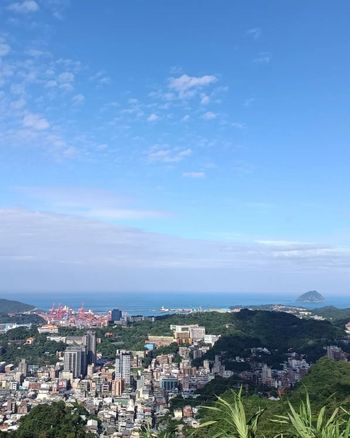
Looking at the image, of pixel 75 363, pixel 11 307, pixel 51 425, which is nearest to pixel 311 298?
pixel 11 307

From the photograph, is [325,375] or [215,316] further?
[215,316]

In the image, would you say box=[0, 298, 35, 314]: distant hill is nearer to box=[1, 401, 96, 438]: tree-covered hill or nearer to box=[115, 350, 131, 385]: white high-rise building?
box=[115, 350, 131, 385]: white high-rise building

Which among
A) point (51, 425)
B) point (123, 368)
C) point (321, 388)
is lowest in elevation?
point (123, 368)

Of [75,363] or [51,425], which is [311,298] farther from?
[51,425]

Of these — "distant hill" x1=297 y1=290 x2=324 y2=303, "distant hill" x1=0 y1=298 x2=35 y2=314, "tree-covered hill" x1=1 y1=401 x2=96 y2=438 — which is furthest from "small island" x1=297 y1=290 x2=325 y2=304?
"tree-covered hill" x1=1 y1=401 x2=96 y2=438

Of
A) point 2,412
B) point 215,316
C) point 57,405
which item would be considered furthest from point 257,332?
point 57,405

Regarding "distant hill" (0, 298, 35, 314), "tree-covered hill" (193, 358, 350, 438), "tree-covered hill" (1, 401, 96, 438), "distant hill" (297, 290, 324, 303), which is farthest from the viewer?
"distant hill" (297, 290, 324, 303)

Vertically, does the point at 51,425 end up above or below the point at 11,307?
below

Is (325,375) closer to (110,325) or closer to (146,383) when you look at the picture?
(146,383)

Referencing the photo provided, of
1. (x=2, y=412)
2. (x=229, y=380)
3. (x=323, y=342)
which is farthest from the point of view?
(x=323, y=342)

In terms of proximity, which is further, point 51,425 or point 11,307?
point 11,307

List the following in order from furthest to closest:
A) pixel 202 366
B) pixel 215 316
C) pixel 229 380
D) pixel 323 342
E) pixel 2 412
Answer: pixel 215 316 < pixel 323 342 < pixel 202 366 < pixel 229 380 < pixel 2 412
